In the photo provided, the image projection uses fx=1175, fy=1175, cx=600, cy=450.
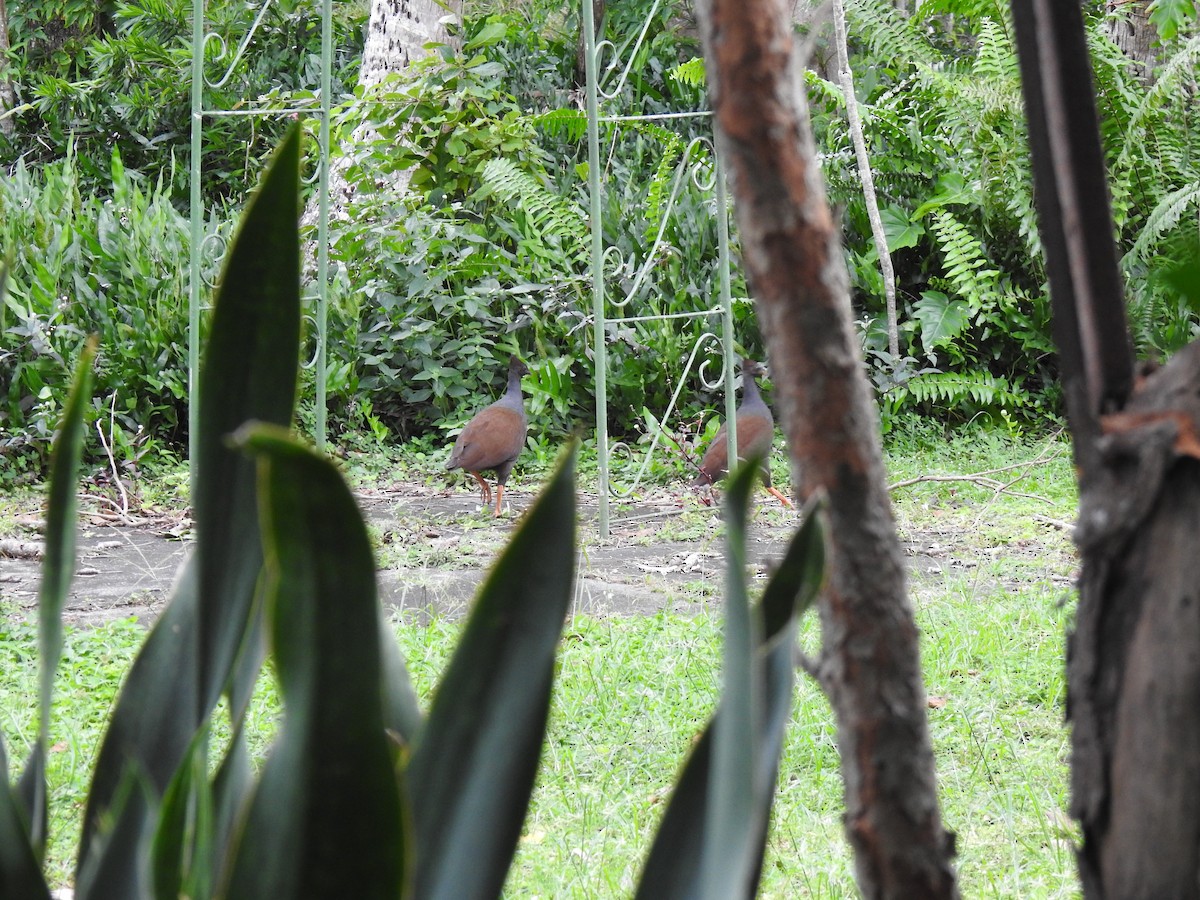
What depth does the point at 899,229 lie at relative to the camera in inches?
271

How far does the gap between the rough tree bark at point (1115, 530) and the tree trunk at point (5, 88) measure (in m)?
9.45

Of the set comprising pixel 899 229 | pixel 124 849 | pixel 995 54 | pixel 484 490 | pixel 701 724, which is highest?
pixel 995 54

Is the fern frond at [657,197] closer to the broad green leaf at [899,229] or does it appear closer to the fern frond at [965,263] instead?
the broad green leaf at [899,229]

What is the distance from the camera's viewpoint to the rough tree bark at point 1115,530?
0.54 metres

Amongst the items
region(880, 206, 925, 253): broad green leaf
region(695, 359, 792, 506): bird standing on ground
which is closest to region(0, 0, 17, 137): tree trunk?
region(880, 206, 925, 253): broad green leaf

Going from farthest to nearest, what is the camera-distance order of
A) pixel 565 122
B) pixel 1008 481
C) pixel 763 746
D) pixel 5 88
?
pixel 5 88 < pixel 565 122 < pixel 1008 481 < pixel 763 746

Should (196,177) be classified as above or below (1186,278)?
above

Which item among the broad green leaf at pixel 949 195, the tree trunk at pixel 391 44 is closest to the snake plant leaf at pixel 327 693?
the broad green leaf at pixel 949 195

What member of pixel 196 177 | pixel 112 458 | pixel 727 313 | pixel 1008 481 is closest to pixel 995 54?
pixel 1008 481

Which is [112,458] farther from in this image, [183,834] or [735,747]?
[735,747]

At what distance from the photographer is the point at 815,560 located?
1.82ft

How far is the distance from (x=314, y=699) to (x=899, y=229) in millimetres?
6838

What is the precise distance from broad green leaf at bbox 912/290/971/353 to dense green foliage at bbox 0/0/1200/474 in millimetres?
16

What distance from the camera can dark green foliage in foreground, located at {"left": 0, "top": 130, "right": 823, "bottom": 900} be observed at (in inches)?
18.0
